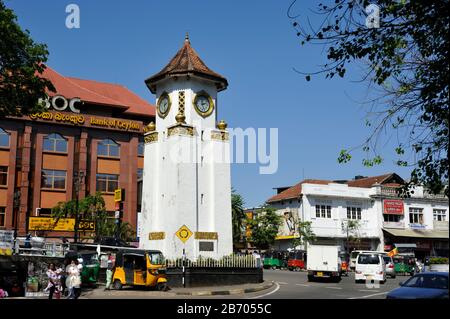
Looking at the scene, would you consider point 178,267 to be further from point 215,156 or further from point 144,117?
point 144,117

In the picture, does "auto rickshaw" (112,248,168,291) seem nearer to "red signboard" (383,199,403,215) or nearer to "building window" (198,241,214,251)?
"building window" (198,241,214,251)

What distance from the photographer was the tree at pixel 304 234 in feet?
193

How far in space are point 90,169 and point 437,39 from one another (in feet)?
187

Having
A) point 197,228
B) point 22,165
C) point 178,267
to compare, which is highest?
point 22,165

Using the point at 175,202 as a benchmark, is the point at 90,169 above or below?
above

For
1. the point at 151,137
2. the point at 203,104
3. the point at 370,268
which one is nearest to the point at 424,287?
the point at 370,268

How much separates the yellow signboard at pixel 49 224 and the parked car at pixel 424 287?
43.5 m

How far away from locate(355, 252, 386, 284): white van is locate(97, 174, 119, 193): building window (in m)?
38.0

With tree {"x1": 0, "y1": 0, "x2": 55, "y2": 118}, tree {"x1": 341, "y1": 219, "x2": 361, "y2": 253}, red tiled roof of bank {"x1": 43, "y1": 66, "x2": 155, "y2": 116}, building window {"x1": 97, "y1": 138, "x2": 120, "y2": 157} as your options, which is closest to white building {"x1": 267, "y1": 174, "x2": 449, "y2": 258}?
tree {"x1": 341, "y1": 219, "x2": 361, "y2": 253}

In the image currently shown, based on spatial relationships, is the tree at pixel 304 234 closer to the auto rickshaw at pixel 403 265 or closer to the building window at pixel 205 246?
the auto rickshaw at pixel 403 265

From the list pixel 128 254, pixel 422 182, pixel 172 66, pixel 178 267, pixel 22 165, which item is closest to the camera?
pixel 422 182
